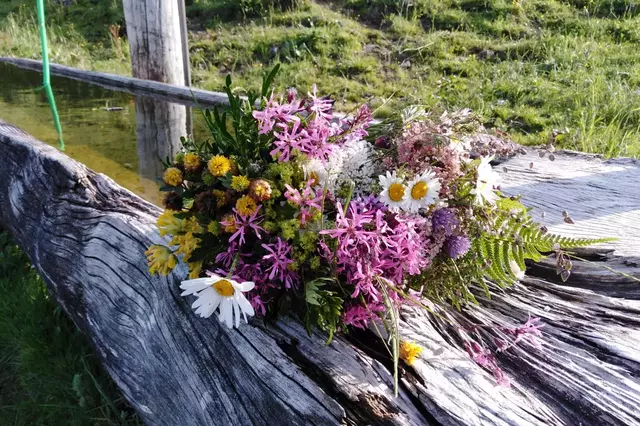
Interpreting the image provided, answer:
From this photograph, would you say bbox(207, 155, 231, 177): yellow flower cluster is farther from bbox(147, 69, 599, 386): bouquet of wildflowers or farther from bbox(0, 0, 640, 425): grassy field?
bbox(0, 0, 640, 425): grassy field

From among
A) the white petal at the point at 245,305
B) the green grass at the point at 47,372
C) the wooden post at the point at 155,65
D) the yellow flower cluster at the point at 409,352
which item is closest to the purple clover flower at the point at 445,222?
the yellow flower cluster at the point at 409,352

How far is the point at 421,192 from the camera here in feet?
4.76

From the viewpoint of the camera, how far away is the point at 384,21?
7.55 meters

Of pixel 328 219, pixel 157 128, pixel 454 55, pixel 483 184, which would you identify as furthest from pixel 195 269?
pixel 454 55

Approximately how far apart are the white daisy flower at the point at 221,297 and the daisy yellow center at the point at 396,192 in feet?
1.58

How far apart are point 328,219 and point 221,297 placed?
375 millimetres

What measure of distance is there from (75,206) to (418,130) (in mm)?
1890

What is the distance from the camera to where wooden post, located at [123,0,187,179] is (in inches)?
190

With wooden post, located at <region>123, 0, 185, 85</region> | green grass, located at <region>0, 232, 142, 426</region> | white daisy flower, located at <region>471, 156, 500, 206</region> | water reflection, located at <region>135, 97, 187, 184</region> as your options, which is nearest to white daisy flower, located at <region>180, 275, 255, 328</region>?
white daisy flower, located at <region>471, 156, 500, 206</region>

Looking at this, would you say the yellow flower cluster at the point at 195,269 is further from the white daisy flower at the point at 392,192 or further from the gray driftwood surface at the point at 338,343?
the white daisy flower at the point at 392,192

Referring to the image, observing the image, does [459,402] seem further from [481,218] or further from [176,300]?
[176,300]

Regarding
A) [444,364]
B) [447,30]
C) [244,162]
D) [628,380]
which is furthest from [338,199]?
[447,30]

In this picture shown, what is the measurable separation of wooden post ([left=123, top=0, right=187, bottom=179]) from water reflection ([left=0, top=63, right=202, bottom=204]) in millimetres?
10

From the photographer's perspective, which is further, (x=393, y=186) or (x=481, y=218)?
(x=481, y=218)
